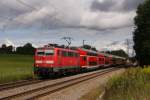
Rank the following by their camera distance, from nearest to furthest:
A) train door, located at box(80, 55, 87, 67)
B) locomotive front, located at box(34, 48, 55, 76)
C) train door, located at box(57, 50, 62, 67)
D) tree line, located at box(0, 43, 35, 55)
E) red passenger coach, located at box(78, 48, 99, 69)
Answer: locomotive front, located at box(34, 48, 55, 76) → train door, located at box(57, 50, 62, 67) → train door, located at box(80, 55, 87, 67) → red passenger coach, located at box(78, 48, 99, 69) → tree line, located at box(0, 43, 35, 55)

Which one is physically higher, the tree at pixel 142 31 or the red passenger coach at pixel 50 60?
the tree at pixel 142 31

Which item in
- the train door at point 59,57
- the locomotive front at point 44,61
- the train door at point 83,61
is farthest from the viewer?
the train door at point 83,61

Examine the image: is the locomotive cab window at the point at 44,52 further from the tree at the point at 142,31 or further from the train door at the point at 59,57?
the tree at the point at 142,31

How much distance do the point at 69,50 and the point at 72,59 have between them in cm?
188

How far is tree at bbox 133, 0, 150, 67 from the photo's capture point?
208ft

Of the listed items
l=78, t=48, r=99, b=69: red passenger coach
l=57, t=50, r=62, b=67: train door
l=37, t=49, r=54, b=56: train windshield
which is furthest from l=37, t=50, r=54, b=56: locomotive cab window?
l=78, t=48, r=99, b=69: red passenger coach

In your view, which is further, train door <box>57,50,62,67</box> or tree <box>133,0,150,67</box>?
tree <box>133,0,150,67</box>

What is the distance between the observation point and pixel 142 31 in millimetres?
66000

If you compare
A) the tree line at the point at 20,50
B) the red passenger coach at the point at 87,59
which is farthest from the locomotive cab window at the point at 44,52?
the tree line at the point at 20,50

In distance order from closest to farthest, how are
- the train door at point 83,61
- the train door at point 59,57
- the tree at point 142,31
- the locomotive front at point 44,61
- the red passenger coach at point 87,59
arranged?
the locomotive front at point 44,61 → the train door at point 59,57 → the train door at point 83,61 → the red passenger coach at point 87,59 → the tree at point 142,31

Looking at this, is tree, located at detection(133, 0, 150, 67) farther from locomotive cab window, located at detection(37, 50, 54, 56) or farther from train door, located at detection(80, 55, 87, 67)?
locomotive cab window, located at detection(37, 50, 54, 56)

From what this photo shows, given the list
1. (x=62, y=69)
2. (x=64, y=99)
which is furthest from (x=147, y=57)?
(x=64, y=99)

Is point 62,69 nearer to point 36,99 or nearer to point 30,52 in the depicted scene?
point 36,99

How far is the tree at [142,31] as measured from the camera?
2501 inches
